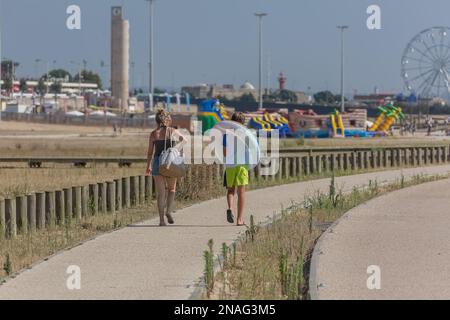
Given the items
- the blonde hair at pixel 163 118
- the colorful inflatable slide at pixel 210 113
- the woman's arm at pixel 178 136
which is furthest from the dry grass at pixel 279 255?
the colorful inflatable slide at pixel 210 113

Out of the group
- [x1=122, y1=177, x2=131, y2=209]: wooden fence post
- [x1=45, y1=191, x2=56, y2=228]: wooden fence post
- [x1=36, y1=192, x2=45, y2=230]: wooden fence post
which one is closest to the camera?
[x1=36, y1=192, x2=45, y2=230]: wooden fence post

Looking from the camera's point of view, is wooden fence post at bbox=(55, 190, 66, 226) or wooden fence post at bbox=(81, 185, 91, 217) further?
wooden fence post at bbox=(81, 185, 91, 217)

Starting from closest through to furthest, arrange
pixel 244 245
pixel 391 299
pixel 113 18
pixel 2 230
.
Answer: pixel 391 299 < pixel 244 245 < pixel 2 230 < pixel 113 18

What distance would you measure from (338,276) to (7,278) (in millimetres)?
3311

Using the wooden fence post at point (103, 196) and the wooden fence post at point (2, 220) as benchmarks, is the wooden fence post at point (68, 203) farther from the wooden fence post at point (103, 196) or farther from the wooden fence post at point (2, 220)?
the wooden fence post at point (2, 220)

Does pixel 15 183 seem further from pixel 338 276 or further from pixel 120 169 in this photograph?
pixel 338 276

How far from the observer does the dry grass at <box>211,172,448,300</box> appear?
10.5 m

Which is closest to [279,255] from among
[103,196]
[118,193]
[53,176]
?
[103,196]

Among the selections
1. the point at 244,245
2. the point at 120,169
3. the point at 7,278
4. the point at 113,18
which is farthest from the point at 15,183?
the point at 113,18

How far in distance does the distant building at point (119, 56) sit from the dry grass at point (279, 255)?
458 ft

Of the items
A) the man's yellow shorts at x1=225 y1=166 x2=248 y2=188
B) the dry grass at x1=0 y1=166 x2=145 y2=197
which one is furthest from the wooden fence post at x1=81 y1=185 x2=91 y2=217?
the dry grass at x1=0 y1=166 x2=145 y2=197

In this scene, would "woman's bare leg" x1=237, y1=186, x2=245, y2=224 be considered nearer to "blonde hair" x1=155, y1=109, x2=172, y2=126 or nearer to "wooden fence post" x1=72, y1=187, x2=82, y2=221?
"blonde hair" x1=155, y1=109, x2=172, y2=126

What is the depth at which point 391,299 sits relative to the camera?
10.1 meters

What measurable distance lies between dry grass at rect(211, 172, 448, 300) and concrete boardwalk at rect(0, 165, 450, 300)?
→ 0.32 meters
